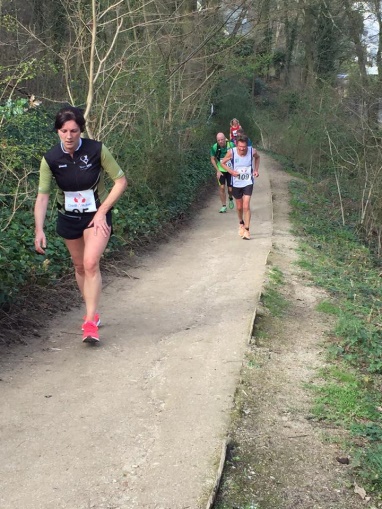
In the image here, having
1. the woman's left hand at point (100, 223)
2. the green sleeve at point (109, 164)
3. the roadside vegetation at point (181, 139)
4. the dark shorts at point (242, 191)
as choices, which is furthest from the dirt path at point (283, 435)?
the dark shorts at point (242, 191)

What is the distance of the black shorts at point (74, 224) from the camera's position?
5000mm

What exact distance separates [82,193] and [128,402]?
1.81 m

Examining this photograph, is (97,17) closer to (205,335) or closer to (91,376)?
(205,335)

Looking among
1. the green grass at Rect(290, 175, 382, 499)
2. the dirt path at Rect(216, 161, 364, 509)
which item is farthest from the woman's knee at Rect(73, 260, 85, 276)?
the green grass at Rect(290, 175, 382, 499)

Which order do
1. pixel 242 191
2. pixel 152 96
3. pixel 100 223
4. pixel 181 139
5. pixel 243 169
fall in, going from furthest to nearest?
1. pixel 181 139
2. pixel 152 96
3. pixel 242 191
4. pixel 243 169
5. pixel 100 223

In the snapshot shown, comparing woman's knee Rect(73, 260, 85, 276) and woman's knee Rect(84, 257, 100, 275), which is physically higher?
woman's knee Rect(84, 257, 100, 275)

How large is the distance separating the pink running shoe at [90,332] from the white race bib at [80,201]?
1.00m

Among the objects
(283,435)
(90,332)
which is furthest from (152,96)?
(283,435)

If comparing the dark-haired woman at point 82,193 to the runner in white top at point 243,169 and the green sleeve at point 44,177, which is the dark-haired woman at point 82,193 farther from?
the runner in white top at point 243,169

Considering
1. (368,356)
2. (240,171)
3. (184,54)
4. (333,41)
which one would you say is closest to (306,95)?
(333,41)

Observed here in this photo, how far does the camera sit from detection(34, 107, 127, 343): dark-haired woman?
480 centimetres

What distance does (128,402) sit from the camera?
4.19 meters

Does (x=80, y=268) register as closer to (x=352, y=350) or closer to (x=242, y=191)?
(x=352, y=350)

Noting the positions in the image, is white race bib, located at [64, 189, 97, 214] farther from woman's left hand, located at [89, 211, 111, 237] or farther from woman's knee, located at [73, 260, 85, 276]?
woman's knee, located at [73, 260, 85, 276]
